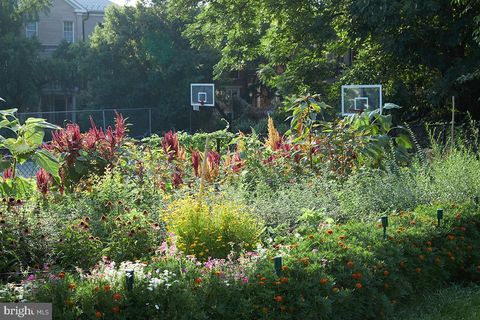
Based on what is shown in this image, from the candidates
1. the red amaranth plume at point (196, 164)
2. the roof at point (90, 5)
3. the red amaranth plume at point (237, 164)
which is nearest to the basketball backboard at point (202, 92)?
the roof at point (90, 5)

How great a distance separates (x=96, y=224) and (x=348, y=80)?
14.4m

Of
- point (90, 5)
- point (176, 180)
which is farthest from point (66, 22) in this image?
point (176, 180)

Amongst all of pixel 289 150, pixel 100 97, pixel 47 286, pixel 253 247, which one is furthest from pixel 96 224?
pixel 100 97

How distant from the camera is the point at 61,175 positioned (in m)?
7.68

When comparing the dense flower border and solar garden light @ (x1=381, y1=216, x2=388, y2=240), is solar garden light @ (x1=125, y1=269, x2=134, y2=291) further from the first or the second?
solar garden light @ (x1=381, y1=216, x2=388, y2=240)

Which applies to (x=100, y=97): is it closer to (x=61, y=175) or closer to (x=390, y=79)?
(x=390, y=79)

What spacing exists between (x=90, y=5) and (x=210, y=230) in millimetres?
48517

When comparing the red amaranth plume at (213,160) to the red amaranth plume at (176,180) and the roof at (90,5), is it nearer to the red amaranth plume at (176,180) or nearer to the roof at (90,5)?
the red amaranth plume at (176,180)

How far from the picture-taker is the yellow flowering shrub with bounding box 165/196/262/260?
18.5ft

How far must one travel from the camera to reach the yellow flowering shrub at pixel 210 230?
18.5 ft

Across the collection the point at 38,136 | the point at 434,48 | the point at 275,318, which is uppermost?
the point at 434,48

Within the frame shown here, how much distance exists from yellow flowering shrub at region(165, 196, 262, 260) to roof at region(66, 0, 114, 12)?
46454 mm

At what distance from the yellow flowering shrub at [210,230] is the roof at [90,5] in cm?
4645

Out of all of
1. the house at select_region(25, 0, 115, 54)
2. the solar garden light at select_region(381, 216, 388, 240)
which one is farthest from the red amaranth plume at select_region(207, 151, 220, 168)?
the house at select_region(25, 0, 115, 54)
